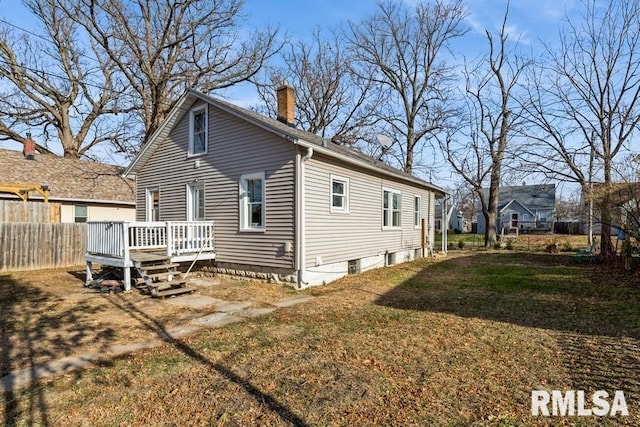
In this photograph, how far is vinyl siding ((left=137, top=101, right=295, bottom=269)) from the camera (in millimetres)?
9359

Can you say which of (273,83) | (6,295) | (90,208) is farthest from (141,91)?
(6,295)

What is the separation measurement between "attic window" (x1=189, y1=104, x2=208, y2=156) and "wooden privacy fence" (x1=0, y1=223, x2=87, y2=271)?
204 inches

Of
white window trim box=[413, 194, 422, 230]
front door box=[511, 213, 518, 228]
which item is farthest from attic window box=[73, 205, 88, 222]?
front door box=[511, 213, 518, 228]

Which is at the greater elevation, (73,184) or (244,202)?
(73,184)

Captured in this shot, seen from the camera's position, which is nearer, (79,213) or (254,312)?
(254,312)

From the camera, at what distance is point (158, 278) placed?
8367 mm

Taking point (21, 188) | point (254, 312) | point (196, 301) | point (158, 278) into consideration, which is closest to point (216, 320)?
point (254, 312)

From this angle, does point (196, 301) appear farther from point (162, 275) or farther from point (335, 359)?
point (335, 359)

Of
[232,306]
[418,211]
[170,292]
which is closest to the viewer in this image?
[232,306]

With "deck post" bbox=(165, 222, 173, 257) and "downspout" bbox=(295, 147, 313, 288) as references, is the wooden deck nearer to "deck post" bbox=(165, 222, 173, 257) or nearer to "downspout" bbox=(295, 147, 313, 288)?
"deck post" bbox=(165, 222, 173, 257)

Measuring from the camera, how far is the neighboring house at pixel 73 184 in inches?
654

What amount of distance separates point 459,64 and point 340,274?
853 inches

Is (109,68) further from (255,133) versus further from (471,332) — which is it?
(471,332)

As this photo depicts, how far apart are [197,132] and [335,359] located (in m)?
9.31
